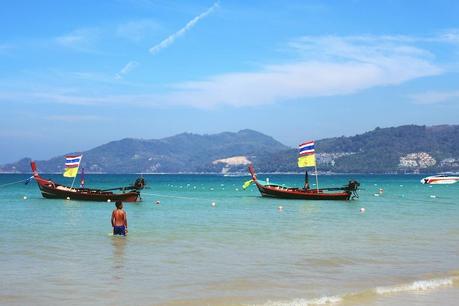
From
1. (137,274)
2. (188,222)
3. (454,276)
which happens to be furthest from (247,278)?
(188,222)

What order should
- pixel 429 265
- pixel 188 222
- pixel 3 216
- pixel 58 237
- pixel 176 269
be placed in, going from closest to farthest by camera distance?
pixel 176 269 < pixel 429 265 < pixel 58 237 < pixel 188 222 < pixel 3 216

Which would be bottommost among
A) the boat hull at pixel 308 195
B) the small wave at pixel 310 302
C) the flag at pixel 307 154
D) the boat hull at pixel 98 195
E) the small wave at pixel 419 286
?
the small wave at pixel 419 286

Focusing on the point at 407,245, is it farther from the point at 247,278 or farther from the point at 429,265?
the point at 247,278

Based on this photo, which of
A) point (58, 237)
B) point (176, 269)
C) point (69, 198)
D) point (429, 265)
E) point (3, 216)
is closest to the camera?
point (176, 269)

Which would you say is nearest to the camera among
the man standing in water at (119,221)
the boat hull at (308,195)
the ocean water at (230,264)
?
the ocean water at (230,264)

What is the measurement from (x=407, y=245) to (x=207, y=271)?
1116 cm

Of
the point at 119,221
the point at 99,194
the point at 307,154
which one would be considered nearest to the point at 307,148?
the point at 307,154

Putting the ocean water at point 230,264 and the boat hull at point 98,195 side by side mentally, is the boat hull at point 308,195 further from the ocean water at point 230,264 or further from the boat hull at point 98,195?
the ocean water at point 230,264

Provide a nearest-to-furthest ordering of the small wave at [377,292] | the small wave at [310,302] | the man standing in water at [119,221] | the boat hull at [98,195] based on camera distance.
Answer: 1. the small wave at [310,302]
2. the small wave at [377,292]
3. the man standing in water at [119,221]
4. the boat hull at [98,195]

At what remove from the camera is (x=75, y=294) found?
16062mm

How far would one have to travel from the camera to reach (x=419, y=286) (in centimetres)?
1722

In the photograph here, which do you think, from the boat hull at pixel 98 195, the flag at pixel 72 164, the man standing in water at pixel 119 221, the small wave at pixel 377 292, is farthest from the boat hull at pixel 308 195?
the small wave at pixel 377 292

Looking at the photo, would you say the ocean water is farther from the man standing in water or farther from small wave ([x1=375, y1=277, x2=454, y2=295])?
the man standing in water

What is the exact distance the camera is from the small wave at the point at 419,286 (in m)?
16.7
